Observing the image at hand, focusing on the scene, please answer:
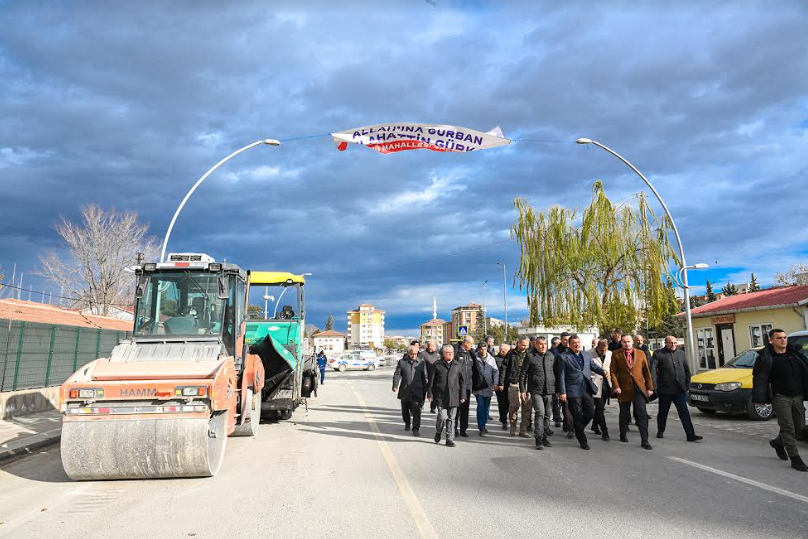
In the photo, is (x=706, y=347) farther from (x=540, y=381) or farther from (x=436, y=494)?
(x=436, y=494)

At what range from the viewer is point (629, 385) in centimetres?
972

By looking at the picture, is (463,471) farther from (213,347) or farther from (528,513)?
(213,347)

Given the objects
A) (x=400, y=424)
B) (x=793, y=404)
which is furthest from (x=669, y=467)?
(x=400, y=424)

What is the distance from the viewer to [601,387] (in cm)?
1070

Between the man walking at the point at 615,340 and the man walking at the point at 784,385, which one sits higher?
the man walking at the point at 615,340

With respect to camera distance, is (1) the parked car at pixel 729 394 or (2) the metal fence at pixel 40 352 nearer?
(1) the parked car at pixel 729 394

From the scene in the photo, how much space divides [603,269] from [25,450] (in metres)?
21.0

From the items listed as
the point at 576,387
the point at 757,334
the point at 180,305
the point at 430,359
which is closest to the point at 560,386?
the point at 576,387

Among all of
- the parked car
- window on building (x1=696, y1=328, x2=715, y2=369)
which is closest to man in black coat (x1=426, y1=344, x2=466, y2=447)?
the parked car

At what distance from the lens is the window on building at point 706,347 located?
29219 mm

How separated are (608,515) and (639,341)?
804cm

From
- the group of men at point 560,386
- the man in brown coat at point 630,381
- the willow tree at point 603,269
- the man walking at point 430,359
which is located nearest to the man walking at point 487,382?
the group of men at point 560,386

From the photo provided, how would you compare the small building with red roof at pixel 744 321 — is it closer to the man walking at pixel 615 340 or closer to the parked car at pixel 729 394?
the parked car at pixel 729 394

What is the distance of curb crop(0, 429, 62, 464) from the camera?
8742 millimetres
